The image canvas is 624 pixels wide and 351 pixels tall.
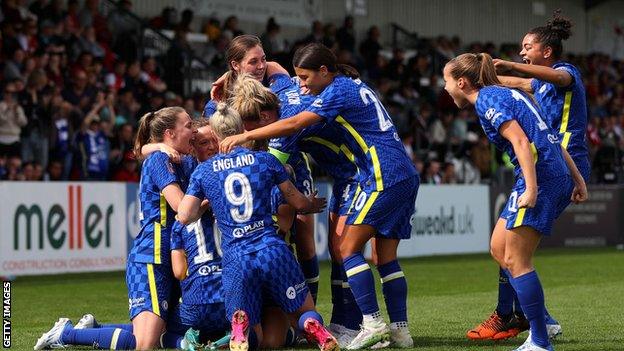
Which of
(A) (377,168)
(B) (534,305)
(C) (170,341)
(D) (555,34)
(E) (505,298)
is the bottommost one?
(C) (170,341)

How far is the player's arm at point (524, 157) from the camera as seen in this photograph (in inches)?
277

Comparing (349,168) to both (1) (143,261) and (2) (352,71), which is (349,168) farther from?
(1) (143,261)

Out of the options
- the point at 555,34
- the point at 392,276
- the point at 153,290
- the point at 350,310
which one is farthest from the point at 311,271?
the point at 555,34

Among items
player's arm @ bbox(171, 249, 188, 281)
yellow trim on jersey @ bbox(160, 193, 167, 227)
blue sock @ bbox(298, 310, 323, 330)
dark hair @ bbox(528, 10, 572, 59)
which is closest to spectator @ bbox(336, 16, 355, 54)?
dark hair @ bbox(528, 10, 572, 59)

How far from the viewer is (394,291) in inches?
317

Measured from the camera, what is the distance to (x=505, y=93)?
7.38 m

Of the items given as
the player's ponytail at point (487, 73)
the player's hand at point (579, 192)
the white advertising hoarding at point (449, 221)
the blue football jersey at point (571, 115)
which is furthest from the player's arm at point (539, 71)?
the white advertising hoarding at point (449, 221)

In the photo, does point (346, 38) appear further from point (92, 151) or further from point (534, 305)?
point (534, 305)

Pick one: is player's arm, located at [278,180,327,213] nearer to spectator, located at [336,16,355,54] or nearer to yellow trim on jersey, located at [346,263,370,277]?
yellow trim on jersey, located at [346,263,370,277]

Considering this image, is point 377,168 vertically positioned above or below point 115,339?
above

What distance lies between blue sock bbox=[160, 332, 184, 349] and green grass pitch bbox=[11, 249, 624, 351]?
1.03 metres

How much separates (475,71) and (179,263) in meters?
2.22

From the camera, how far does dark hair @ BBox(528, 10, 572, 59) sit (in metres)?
8.61

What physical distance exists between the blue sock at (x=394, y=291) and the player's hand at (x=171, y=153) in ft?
5.01
